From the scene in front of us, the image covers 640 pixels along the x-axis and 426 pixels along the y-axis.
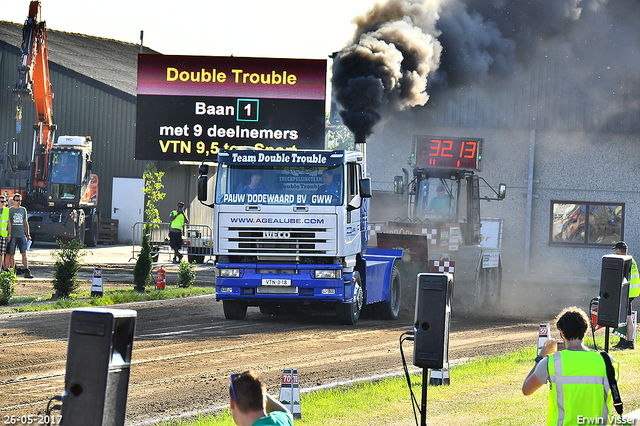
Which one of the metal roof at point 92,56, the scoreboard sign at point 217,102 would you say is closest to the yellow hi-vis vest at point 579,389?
the scoreboard sign at point 217,102

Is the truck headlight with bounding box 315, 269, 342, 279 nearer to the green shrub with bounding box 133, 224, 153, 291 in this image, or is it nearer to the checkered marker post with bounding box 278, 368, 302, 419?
the green shrub with bounding box 133, 224, 153, 291

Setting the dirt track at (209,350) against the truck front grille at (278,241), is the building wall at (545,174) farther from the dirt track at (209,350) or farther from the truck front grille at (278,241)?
the truck front grille at (278,241)

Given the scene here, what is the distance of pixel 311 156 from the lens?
1395 centimetres

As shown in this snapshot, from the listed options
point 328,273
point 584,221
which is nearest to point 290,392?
point 328,273

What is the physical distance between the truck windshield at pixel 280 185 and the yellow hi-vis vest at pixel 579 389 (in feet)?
28.8

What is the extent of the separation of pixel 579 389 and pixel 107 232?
34374 millimetres

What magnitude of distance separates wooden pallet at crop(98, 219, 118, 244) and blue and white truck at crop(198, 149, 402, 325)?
24635 mm

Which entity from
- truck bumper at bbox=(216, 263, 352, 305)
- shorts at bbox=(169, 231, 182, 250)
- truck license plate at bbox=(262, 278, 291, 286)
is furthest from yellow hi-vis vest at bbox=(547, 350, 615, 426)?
shorts at bbox=(169, 231, 182, 250)

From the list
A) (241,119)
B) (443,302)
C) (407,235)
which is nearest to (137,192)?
(241,119)

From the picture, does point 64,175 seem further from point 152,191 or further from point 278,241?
point 278,241

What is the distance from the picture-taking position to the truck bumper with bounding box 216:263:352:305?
45.7ft

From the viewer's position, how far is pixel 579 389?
5141 mm

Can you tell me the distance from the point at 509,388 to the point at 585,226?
22.8 metres

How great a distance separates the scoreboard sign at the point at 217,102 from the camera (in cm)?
2209
